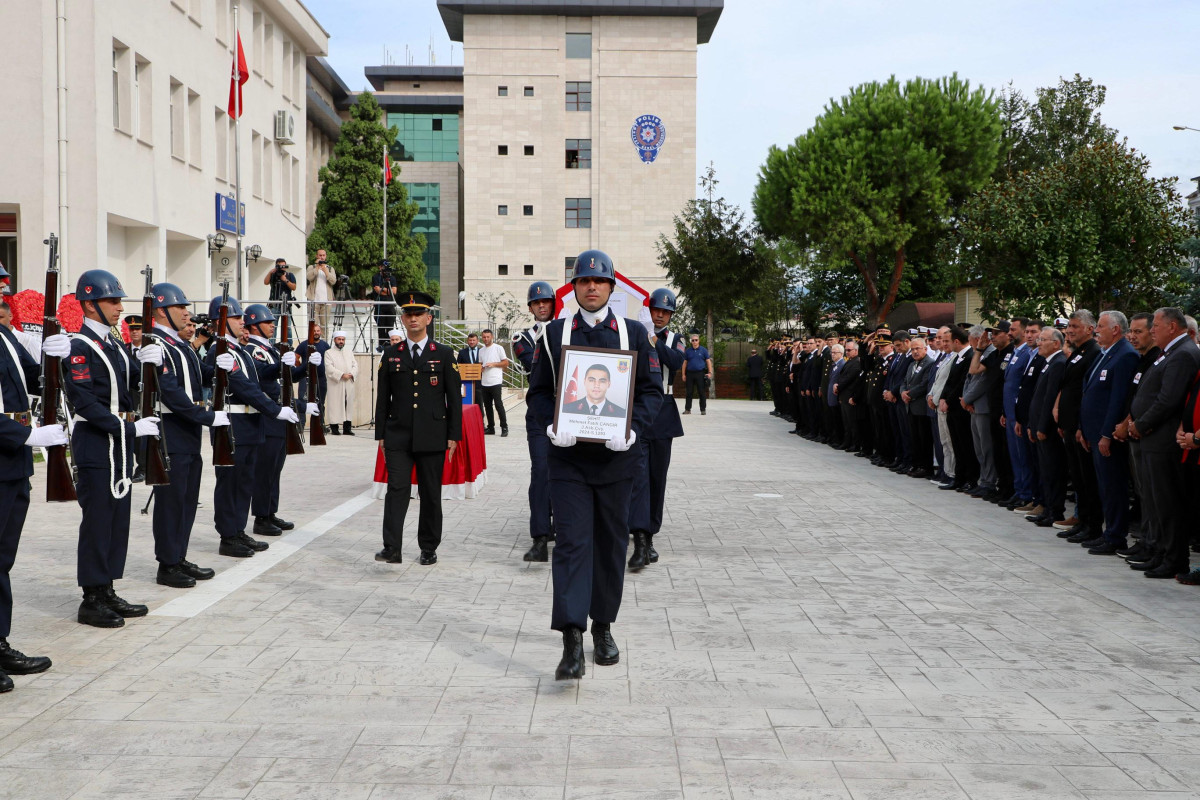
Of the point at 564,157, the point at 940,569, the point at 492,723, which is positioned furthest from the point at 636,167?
the point at 492,723

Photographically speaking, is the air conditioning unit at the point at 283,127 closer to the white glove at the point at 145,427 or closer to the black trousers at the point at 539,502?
the black trousers at the point at 539,502

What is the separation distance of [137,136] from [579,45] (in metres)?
40.7

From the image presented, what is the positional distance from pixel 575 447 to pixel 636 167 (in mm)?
58106

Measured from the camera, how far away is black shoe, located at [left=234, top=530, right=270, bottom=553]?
976 cm

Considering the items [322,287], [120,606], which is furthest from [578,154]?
[120,606]

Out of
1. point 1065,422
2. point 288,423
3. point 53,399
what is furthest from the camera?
point 1065,422

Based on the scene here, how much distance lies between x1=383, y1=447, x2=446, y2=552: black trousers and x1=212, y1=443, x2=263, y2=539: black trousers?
127 centimetres

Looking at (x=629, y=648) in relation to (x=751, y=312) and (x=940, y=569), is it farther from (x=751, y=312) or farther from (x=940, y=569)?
(x=751, y=312)

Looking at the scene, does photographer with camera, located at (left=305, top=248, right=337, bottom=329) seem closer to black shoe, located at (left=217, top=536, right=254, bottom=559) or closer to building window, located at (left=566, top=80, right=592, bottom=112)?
black shoe, located at (left=217, top=536, right=254, bottom=559)

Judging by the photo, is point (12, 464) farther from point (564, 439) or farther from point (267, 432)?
point (267, 432)

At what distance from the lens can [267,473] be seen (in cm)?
1059

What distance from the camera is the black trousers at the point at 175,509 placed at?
8.17 metres

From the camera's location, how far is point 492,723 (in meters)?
5.18

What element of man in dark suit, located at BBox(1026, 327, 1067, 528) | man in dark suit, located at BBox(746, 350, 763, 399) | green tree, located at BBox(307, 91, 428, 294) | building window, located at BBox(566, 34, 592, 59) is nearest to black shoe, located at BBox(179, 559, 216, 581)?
man in dark suit, located at BBox(1026, 327, 1067, 528)
